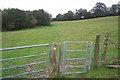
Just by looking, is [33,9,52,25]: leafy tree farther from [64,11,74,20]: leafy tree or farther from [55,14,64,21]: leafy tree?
[55,14,64,21]: leafy tree

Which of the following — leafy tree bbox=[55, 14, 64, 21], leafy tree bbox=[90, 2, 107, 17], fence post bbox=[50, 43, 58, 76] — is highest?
leafy tree bbox=[90, 2, 107, 17]

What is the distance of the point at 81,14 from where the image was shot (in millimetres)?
86938

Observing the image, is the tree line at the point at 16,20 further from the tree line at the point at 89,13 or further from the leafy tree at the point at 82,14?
the leafy tree at the point at 82,14

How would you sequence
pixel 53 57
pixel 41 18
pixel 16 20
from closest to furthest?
pixel 53 57, pixel 16 20, pixel 41 18

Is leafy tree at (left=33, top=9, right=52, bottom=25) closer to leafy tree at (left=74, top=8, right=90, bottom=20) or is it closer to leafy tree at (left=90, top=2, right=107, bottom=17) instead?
leafy tree at (left=74, top=8, right=90, bottom=20)

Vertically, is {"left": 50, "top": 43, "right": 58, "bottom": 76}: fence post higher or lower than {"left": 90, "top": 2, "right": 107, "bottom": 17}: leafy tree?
lower

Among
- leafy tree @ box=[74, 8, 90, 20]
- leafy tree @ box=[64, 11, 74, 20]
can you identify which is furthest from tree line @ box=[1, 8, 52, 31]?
leafy tree @ box=[74, 8, 90, 20]

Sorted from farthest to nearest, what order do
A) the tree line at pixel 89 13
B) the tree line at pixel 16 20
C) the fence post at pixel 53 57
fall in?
the tree line at pixel 89 13 < the tree line at pixel 16 20 < the fence post at pixel 53 57

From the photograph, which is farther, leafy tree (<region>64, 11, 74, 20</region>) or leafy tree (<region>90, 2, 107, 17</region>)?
leafy tree (<region>90, 2, 107, 17</region>)

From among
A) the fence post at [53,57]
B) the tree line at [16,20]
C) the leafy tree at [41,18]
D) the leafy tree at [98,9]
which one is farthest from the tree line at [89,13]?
the fence post at [53,57]

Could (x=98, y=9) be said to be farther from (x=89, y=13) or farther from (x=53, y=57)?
(x=53, y=57)

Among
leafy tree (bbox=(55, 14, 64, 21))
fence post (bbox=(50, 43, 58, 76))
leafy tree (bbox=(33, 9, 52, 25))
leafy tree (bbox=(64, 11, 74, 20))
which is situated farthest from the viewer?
leafy tree (bbox=(55, 14, 64, 21))

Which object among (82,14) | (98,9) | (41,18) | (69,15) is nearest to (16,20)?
(41,18)

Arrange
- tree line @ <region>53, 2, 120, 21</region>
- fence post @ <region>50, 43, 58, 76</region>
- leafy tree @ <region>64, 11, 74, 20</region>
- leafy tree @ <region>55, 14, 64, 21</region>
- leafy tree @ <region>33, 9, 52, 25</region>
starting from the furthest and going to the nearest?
leafy tree @ <region>55, 14, 64, 21</region> → leafy tree @ <region>64, 11, 74, 20</region> → tree line @ <region>53, 2, 120, 21</region> → leafy tree @ <region>33, 9, 52, 25</region> → fence post @ <region>50, 43, 58, 76</region>
